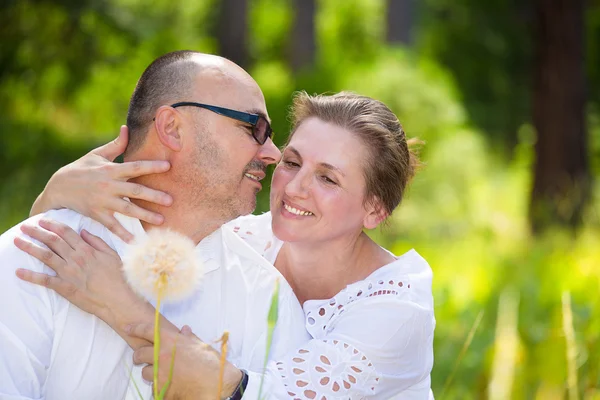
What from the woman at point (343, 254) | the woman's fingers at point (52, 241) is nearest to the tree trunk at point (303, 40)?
the woman at point (343, 254)

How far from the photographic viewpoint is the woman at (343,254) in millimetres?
2957

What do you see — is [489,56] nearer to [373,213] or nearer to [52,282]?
[373,213]

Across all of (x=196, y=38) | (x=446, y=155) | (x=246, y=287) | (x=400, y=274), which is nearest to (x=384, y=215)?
(x=400, y=274)

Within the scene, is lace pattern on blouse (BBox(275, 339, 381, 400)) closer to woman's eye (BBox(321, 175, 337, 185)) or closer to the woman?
the woman

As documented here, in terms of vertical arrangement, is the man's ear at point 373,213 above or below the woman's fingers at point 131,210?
below

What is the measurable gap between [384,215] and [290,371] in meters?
1.05

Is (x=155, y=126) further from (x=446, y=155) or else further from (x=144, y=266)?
(x=446, y=155)

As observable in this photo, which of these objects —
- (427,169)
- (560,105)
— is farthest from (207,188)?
(560,105)

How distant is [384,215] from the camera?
3.70 m

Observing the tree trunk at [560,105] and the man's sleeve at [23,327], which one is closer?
the man's sleeve at [23,327]

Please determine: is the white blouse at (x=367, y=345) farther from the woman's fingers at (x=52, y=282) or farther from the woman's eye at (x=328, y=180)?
the woman's fingers at (x=52, y=282)

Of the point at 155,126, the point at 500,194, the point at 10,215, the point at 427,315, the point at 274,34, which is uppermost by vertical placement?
the point at 155,126

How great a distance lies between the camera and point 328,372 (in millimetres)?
2891

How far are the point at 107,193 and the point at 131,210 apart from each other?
0.10 m
